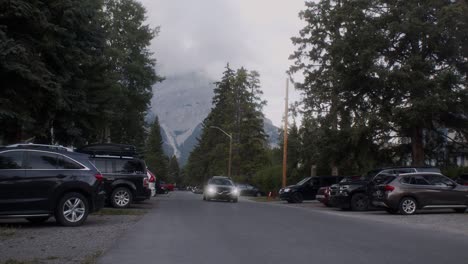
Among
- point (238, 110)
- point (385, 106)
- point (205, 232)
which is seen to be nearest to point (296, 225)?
point (205, 232)

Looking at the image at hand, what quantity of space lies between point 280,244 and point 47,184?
5742mm

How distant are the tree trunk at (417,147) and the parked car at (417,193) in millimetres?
10200

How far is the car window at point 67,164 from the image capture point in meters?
13.8

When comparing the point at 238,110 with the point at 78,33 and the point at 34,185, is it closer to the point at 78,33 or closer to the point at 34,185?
the point at 78,33

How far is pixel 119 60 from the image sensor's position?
43531 mm

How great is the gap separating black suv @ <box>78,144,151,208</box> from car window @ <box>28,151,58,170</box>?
734cm

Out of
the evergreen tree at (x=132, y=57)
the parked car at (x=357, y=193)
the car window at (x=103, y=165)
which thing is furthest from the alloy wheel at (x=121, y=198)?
the evergreen tree at (x=132, y=57)

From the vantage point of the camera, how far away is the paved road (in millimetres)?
9539

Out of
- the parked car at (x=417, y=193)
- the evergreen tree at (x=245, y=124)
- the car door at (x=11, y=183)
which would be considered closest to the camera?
the car door at (x=11, y=183)

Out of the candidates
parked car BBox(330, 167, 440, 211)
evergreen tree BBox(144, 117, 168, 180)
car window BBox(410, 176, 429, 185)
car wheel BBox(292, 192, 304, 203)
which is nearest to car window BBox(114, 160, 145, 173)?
parked car BBox(330, 167, 440, 211)

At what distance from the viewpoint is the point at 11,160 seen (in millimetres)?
13164

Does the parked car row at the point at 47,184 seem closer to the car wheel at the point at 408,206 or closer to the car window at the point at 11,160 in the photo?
the car window at the point at 11,160

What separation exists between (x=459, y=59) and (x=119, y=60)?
80.5ft

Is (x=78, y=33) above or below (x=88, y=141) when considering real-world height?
above
